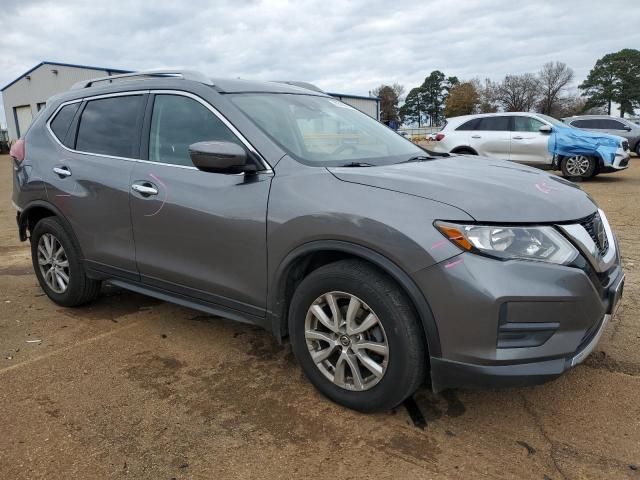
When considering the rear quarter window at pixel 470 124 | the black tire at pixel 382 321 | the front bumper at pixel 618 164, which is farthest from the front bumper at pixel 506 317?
the front bumper at pixel 618 164

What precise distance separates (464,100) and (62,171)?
90.2 metres

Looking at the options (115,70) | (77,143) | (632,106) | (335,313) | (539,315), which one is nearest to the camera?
(539,315)

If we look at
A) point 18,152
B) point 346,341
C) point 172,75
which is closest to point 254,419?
point 346,341

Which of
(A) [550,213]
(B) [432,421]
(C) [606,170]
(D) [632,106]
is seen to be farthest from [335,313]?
Answer: (D) [632,106]

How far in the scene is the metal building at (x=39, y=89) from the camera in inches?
1244

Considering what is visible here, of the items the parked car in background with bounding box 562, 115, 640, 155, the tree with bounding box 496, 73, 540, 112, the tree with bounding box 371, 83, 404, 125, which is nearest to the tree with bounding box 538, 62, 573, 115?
the tree with bounding box 496, 73, 540, 112

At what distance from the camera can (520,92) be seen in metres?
76.9

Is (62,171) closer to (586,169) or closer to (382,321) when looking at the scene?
(382,321)

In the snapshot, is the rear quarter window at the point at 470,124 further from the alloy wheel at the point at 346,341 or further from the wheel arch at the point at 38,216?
the alloy wheel at the point at 346,341

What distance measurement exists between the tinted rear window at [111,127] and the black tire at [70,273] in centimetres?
69

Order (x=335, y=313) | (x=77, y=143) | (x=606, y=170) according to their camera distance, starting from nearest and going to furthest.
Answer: (x=335, y=313) → (x=77, y=143) → (x=606, y=170)

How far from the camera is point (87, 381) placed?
3172 mm

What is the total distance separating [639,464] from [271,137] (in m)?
2.41

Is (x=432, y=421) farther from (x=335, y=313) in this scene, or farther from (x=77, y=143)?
(x=77, y=143)
